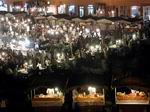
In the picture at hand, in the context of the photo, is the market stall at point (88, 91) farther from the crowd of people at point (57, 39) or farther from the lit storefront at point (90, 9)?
the lit storefront at point (90, 9)

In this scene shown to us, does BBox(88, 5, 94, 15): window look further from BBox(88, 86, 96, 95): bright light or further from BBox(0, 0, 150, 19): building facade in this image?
BBox(88, 86, 96, 95): bright light

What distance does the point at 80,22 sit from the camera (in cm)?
3173

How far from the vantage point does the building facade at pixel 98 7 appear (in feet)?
144

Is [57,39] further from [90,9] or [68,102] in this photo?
[90,9]

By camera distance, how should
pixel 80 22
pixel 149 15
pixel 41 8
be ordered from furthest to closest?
1. pixel 41 8
2. pixel 149 15
3. pixel 80 22

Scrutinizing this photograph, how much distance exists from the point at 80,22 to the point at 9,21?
778 cm

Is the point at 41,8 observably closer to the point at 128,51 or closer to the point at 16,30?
the point at 16,30

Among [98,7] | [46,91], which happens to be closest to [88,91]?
[46,91]

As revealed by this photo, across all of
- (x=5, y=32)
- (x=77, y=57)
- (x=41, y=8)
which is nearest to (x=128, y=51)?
(x=77, y=57)

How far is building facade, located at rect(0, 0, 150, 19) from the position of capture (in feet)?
144

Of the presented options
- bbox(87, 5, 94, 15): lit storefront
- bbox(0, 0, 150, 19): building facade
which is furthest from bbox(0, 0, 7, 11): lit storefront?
bbox(87, 5, 94, 15): lit storefront

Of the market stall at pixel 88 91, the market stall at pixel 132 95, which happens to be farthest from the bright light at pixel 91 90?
the market stall at pixel 132 95

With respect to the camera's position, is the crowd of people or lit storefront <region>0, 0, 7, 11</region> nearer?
the crowd of people

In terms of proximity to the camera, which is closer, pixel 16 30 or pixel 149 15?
pixel 16 30
